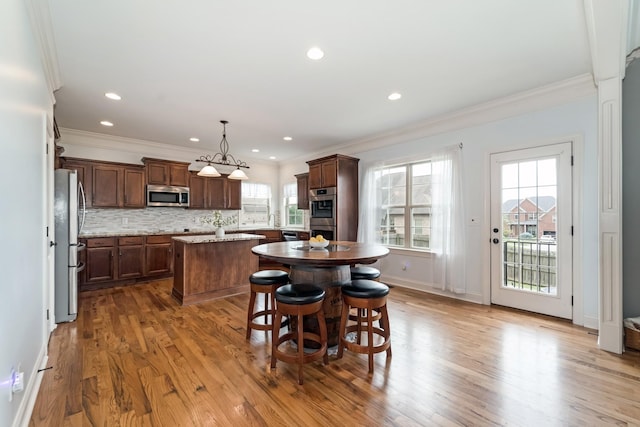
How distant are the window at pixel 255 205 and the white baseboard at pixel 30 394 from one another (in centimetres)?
489

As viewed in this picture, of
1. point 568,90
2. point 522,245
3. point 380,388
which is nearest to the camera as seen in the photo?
point 380,388

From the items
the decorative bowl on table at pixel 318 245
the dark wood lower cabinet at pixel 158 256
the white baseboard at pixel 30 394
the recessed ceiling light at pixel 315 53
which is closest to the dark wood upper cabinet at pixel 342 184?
the decorative bowl on table at pixel 318 245

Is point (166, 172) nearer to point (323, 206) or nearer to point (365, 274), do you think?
point (323, 206)

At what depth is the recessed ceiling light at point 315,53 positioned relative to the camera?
245 centimetres

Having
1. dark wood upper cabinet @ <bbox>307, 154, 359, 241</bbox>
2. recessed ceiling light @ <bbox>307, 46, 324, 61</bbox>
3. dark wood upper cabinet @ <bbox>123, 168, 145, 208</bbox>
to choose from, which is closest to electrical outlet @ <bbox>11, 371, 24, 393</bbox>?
recessed ceiling light @ <bbox>307, 46, 324, 61</bbox>

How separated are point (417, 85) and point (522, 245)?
2.40 metres

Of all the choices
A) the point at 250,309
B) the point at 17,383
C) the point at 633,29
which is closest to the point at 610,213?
the point at 633,29

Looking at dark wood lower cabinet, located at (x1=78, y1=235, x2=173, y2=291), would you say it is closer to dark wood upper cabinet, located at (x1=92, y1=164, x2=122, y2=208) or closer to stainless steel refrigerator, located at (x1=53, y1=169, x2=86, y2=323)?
dark wood upper cabinet, located at (x1=92, y1=164, x2=122, y2=208)

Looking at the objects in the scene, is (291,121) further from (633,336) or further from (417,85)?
(633,336)

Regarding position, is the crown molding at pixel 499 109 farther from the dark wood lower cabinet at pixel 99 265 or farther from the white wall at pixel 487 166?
the dark wood lower cabinet at pixel 99 265

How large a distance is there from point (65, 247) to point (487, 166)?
5349mm

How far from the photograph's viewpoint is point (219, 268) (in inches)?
165

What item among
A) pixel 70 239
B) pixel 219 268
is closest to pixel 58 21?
pixel 70 239

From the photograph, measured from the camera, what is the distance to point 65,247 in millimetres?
3256
